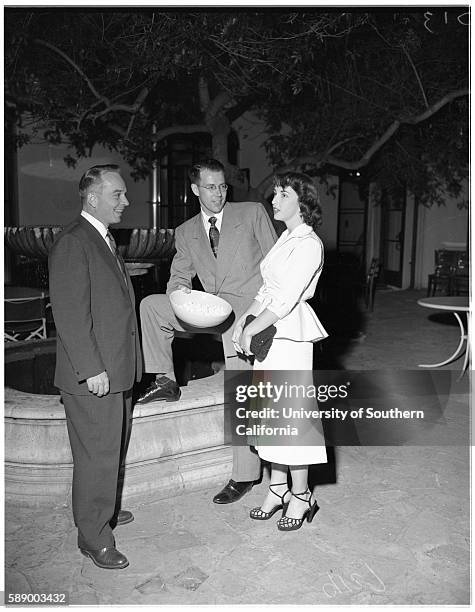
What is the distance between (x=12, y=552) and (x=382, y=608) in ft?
5.82

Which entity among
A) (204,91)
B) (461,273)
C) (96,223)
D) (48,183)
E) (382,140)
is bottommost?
(461,273)

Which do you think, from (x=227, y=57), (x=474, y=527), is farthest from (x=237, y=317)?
(x=227, y=57)

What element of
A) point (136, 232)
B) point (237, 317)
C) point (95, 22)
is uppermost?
point (95, 22)

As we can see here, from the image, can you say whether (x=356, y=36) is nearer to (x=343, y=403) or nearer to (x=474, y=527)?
(x=343, y=403)

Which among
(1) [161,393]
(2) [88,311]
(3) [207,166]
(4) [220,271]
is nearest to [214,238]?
(4) [220,271]

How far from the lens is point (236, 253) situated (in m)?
3.67

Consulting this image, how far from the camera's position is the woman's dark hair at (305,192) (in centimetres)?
312

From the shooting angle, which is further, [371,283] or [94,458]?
[371,283]

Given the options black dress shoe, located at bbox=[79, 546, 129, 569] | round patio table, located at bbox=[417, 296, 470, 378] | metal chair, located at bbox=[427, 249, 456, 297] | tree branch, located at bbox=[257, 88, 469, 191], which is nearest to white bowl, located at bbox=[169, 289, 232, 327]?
black dress shoe, located at bbox=[79, 546, 129, 569]

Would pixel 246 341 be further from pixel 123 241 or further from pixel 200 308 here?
pixel 123 241

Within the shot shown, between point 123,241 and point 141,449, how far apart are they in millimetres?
2427

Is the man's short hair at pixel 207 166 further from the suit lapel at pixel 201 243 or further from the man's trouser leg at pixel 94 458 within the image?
the man's trouser leg at pixel 94 458

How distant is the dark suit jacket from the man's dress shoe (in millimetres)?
881

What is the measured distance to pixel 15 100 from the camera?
6949mm
